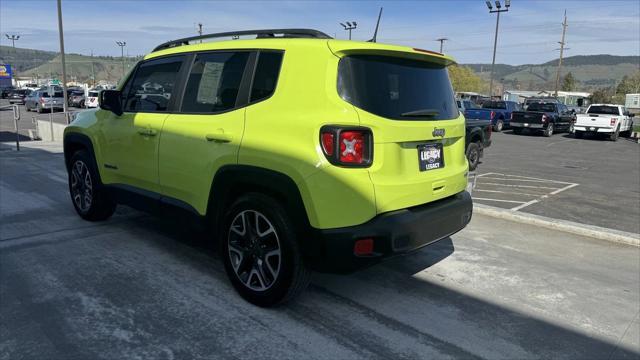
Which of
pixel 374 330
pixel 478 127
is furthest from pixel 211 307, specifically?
pixel 478 127

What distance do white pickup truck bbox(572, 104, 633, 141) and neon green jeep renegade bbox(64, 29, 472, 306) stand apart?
22764 millimetres

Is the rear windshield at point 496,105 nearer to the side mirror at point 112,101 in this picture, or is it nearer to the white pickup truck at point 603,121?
the white pickup truck at point 603,121

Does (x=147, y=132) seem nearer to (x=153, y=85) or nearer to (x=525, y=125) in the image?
(x=153, y=85)

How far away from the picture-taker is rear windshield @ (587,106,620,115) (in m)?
24.1

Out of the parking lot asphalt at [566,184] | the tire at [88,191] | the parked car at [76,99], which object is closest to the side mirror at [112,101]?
the tire at [88,191]

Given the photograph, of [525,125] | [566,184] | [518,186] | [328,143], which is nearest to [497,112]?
[525,125]

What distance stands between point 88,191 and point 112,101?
52.4 inches

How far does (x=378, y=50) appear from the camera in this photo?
3188mm

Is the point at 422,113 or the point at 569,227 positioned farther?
the point at 569,227

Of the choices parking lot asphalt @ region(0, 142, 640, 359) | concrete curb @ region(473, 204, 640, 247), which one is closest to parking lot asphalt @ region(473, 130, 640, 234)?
concrete curb @ region(473, 204, 640, 247)

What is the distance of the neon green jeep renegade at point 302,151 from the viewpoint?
9.78 ft

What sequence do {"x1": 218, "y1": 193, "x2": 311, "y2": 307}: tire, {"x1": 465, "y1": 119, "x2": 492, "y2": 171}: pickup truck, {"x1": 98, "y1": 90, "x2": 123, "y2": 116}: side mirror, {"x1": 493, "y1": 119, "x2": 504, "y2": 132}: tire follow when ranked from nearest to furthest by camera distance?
{"x1": 218, "y1": 193, "x2": 311, "y2": 307}: tire < {"x1": 98, "y1": 90, "x2": 123, "y2": 116}: side mirror < {"x1": 465, "y1": 119, "x2": 492, "y2": 171}: pickup truck < {"x1": 493, "y1": 119, "x2": 504, "y2": 132}: tire

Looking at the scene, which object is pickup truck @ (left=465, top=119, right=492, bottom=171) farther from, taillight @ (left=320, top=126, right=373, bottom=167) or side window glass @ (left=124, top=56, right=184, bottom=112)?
taillight @ (left=320, top=126, right=373, bottom=167)

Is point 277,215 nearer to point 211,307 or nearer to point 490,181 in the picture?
point 211,307
